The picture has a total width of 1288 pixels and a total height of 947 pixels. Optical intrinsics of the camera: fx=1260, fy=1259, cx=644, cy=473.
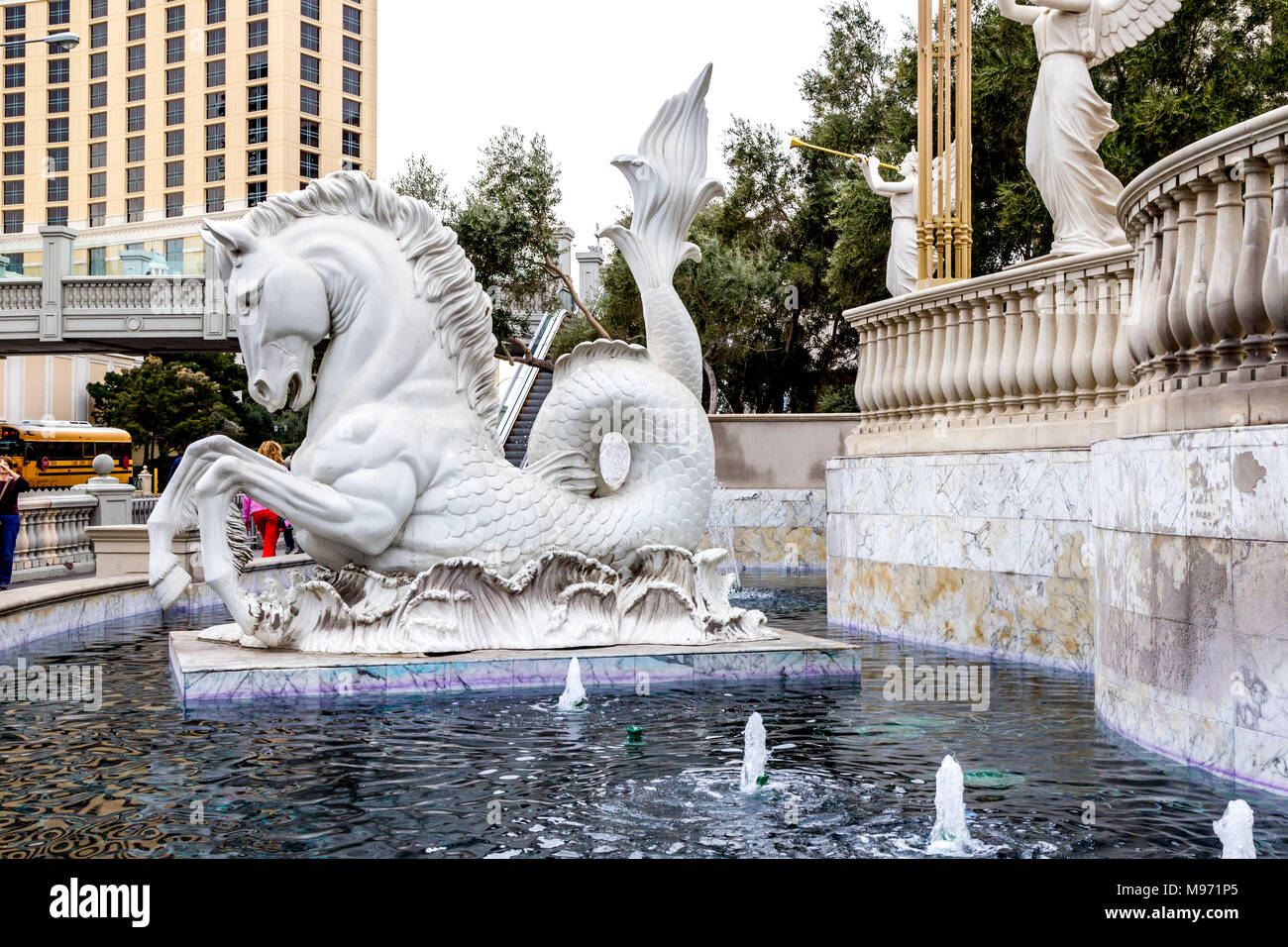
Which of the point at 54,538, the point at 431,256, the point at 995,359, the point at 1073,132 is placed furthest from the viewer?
the point at 54,538

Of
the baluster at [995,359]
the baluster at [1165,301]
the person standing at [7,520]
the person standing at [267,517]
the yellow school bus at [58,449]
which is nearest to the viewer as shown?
the baluster at [1165,301]

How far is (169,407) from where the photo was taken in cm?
4619

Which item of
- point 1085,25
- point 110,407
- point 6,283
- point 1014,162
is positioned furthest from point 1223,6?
point 110,407

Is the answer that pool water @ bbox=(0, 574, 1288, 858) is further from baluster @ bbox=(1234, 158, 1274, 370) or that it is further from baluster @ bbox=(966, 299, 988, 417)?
baluster @ bbox=(966, 299, 988, 417)

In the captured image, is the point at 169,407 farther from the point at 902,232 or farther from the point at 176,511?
the point at 176,511

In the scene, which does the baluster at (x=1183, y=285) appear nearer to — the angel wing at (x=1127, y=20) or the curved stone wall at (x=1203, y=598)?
the curved stone wall at (x=1203, y=598)

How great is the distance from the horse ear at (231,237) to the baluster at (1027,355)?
522 centimetres

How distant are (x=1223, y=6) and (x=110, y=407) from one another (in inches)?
1578

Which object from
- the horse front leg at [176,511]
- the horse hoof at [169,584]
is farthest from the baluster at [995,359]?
the horse hoof at [169,584]

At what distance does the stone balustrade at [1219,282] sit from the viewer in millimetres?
4758

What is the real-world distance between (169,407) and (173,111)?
148 feet

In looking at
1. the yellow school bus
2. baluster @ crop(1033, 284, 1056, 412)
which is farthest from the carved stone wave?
the yellow school bus

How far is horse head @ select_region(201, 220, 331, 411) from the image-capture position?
7422mm

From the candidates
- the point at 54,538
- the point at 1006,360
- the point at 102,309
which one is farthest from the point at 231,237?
the point at 102,309
